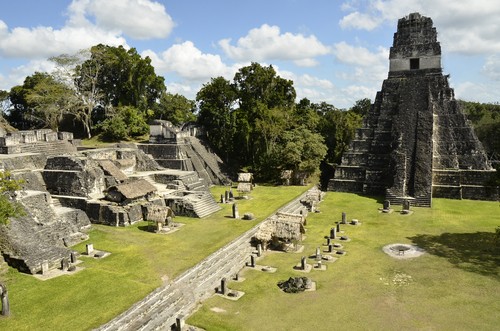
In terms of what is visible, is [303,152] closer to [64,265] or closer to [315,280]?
[315,280]

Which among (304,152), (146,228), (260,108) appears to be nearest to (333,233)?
(146,228)

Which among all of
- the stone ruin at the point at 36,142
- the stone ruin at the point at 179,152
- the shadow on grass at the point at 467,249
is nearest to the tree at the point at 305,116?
the stone ruin at the point at 179,152

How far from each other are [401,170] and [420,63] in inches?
429

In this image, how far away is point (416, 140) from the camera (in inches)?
1199

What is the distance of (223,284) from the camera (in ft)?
47.2

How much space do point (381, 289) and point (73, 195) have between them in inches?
761

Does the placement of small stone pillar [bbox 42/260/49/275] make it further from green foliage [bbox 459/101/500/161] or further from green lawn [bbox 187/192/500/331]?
green foliage [bbox 459/101/500/161]

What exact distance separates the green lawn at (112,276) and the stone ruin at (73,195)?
2.75 ft

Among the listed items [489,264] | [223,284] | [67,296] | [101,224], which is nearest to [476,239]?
[489,264]

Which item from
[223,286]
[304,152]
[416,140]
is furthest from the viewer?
[304,152]

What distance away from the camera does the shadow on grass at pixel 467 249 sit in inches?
628

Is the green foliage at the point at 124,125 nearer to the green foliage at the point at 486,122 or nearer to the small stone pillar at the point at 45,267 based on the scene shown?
the small stone pillar at the point at 45,267

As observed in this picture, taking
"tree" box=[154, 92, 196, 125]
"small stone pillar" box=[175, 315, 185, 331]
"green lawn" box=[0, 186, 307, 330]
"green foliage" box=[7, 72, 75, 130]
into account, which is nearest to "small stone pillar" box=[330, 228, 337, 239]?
"green lawn" box=[0, 186, 307, 330]

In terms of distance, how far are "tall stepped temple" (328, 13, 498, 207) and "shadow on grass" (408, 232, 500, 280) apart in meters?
7.12
